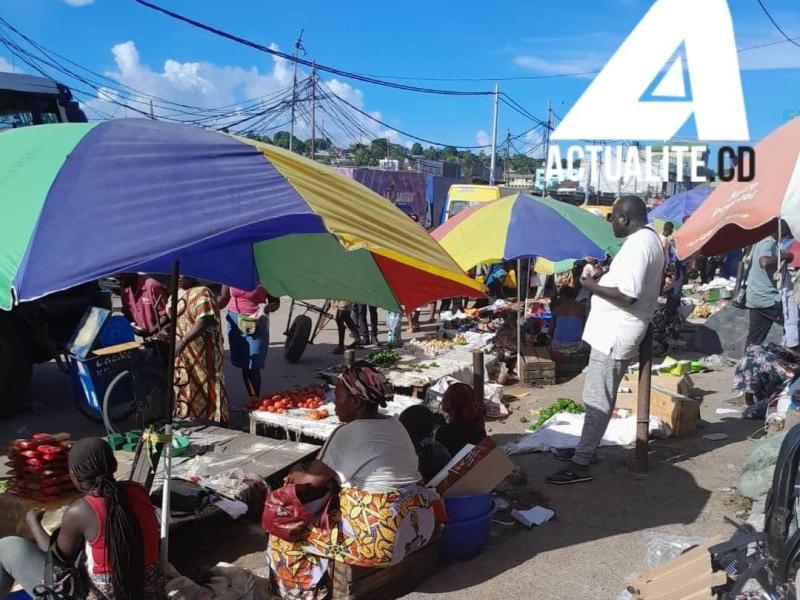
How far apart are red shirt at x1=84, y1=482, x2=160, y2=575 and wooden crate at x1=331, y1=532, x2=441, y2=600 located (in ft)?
3.26

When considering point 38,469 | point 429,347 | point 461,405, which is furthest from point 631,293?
point 429,347

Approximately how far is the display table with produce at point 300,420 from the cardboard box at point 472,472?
1663 millimetres

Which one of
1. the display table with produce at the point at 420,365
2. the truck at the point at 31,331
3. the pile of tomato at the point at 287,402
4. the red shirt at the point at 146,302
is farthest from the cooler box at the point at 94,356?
the display table with produce at the point at 420,365

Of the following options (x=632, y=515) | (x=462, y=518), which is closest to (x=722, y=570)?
(x=462, y=518)

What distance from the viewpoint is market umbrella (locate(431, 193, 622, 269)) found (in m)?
8.14

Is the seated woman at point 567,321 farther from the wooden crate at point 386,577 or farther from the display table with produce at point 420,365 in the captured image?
the wooden crate at point 386,577

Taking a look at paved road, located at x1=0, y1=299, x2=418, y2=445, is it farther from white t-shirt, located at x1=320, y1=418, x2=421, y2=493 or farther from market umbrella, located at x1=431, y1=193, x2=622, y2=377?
white t-shirt, located at x1=320, y1=418, x2=421, y2=493

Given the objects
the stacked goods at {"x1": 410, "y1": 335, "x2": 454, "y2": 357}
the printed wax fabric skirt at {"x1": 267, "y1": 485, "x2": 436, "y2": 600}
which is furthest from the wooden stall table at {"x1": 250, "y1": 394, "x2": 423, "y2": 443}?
the stacked goods at {"x1": 410, "y1": 335, "x2": 454, "y2": 357}

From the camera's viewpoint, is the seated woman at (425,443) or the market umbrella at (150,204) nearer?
the market umbrella at (150,204)

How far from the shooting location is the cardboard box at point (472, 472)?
4.44m

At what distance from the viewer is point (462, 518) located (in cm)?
434

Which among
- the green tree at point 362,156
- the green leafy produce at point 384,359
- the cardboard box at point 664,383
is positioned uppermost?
the green tree at point 362,156

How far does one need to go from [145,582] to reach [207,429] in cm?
283

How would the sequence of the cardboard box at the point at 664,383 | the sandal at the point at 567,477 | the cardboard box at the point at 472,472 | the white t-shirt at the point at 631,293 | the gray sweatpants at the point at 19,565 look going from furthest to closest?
1. the cardboard box at the point at 664,383
2. the sandal at the point at 567,477
3. the white t-shirt at the point at 631,293
4. the cardboard box at the point at 472,472
5. the gray sweatpants at the point at 19,565
